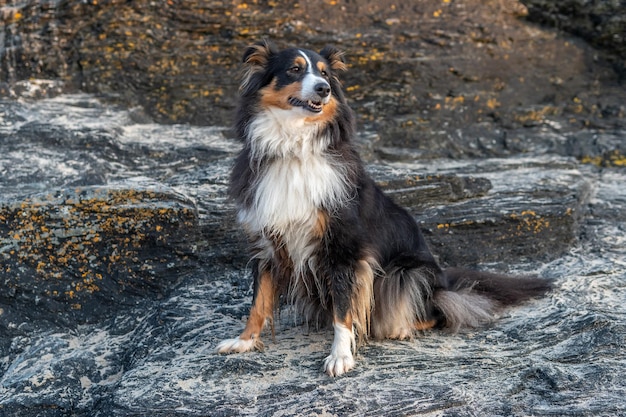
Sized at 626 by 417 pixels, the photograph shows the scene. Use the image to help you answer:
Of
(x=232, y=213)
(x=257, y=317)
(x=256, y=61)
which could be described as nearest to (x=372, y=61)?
(x=232, y=213)

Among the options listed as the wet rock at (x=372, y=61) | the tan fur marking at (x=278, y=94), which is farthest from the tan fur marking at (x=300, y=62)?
the wet rock at (x=372, y=61)

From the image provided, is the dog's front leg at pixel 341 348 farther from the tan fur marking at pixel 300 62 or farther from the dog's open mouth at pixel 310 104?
the tan fur marking at pixel 300 62

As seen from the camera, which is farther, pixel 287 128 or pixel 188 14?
pixel 188 14

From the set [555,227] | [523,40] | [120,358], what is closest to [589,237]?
[555,227]

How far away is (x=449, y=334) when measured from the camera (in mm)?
4773

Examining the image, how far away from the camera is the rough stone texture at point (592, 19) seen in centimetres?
775

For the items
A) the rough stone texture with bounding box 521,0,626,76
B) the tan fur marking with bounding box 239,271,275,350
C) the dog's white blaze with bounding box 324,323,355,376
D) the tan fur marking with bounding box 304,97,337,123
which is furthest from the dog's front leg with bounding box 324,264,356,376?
the rough stone texture with bounding box 521,0,626,76

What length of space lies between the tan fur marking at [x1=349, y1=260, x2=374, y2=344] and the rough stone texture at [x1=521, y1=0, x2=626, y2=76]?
480 cm

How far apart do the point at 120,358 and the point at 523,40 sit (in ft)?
17.8

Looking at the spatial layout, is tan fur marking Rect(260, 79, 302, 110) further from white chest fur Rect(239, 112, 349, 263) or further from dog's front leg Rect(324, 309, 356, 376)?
dog's front leg Rect(324, 309, 356, 376)

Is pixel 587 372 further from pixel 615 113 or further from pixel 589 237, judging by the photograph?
pixel 615 113

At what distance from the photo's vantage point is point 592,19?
25.8 ft

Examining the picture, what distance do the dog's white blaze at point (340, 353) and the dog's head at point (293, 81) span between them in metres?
1.30

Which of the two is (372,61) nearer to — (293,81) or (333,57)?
(333,57)
